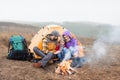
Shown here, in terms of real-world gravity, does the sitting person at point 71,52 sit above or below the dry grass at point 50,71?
above

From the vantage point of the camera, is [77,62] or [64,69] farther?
[77,62]

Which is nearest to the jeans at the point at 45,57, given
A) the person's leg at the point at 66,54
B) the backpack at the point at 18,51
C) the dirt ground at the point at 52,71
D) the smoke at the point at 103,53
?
the dirt ground at the point at 52,71

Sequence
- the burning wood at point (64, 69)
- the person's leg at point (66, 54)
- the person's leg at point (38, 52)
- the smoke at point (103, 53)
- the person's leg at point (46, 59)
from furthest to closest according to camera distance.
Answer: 1. the smoke at point (103, 53)
2. the person's leg at point (38, 52)
3. the person's leg at point (66, 54)
4. the person's leg at point (46, 59)
5. the burning wood at point (64, 69)

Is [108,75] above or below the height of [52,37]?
below

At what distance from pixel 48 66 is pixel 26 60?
1652mm

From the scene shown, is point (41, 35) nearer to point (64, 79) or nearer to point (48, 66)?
point (48, 66)

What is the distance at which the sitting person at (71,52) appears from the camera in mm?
13914

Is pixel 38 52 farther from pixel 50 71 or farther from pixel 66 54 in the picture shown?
pixel 50 71

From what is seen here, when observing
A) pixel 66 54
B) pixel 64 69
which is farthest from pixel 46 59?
pixel 64 69

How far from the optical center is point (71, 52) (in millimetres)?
14039

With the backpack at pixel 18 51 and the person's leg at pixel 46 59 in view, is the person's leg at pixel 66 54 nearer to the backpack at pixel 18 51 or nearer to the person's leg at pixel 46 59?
the person's leg at pixel 46 59

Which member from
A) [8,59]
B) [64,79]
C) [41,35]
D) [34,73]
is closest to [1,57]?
[8,59]

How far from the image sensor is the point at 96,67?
14.0 metres

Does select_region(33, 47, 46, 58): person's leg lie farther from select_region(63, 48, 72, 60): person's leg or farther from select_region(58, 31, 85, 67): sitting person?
select_region(63, 48, 72, 60): person's leg
